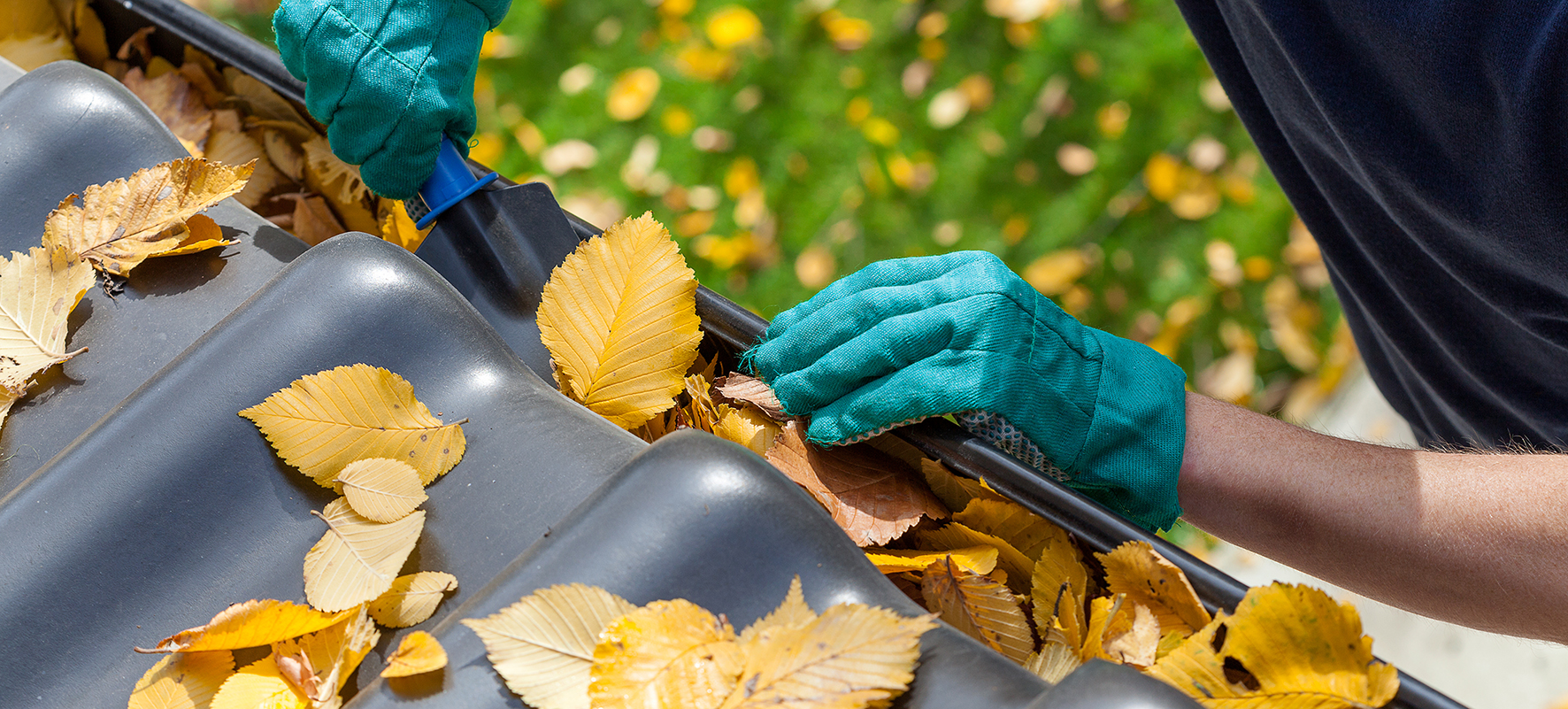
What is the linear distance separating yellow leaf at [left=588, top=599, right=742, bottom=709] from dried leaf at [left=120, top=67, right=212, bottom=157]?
0.97 meters

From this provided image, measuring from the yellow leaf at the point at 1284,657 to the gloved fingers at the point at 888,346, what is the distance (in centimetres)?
32

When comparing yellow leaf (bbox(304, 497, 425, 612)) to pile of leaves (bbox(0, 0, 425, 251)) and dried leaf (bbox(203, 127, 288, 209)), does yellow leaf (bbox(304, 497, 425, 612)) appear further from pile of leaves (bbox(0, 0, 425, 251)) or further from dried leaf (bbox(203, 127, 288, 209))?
dried leaf (bbox(203, 127, 288, 209))

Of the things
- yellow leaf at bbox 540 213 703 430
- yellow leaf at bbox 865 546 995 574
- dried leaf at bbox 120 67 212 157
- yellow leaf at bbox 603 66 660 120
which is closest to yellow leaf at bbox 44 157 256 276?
dried leaf at bbox 120 67 212 157

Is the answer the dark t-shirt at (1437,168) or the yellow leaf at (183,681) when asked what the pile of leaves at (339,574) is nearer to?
the yellow leaf at (183,681)

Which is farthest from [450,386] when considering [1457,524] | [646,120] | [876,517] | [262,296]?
[646,120]

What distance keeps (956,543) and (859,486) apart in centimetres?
10

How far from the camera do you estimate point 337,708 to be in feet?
2.32

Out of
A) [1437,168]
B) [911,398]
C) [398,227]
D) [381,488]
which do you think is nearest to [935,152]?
[1437,168]

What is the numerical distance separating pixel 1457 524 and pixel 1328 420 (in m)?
1.37

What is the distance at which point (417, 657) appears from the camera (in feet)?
2.22

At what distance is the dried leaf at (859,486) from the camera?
86 cm

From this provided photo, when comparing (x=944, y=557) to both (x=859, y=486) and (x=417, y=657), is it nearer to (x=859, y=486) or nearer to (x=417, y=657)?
(x=859, y=486)

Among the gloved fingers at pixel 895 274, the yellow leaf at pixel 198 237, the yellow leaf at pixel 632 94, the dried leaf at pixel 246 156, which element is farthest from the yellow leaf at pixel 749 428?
the yellow leaf at pixel 632 94

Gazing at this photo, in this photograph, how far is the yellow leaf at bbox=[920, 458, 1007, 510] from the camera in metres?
0.85
